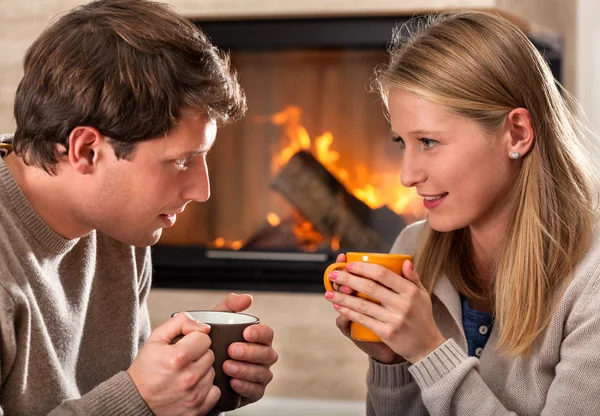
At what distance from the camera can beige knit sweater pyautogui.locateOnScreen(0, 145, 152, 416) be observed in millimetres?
1187

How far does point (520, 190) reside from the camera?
1.42m

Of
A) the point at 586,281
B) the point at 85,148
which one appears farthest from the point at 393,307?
the point at 85,148

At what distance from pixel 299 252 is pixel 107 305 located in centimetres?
141

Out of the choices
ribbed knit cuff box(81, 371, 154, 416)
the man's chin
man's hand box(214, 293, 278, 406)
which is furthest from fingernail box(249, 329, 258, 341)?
the man's chin

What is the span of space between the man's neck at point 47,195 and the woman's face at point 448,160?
55 centimetres

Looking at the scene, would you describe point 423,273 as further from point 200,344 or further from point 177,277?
point 177,277

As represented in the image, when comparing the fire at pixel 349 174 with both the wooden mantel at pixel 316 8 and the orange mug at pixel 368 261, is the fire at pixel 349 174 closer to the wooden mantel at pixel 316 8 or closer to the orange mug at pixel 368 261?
the wooden mantel at pixel 316 8

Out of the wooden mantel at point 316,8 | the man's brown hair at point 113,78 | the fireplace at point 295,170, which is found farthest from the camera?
the fireplace at point 295,170

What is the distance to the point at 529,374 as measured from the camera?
1349mm

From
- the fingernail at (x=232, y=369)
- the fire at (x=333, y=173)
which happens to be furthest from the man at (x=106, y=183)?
the fire at (x=333, y=173)

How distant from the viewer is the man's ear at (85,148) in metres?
1.25

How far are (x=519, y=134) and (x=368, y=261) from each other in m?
0.35

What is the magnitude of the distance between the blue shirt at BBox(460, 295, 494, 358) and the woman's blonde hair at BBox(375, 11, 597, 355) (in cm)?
5

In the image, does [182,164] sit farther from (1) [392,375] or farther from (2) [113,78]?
(1) [392,375]
